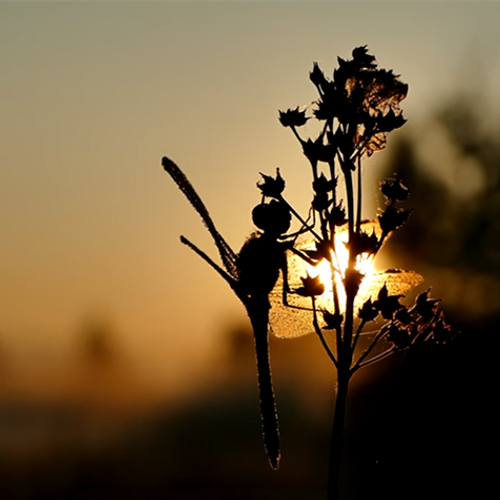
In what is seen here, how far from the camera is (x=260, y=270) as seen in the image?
17.6ft

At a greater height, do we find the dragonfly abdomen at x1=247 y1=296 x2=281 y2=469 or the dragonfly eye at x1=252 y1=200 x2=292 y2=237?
the dragonfly eye at x1=252 y1=200 x2=292 y2=237

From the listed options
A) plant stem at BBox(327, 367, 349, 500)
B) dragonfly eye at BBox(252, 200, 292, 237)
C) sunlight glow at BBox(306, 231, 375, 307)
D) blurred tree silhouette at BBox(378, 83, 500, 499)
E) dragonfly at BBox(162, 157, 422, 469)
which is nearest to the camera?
plant stem at BBox(327, 367, 349, 500)

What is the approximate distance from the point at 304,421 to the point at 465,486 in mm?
3907

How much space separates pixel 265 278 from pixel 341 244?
0.65 metres

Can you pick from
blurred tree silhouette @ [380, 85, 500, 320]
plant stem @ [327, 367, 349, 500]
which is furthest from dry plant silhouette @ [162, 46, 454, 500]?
blurred tree silhouette @ [380, 85, 500, 320]

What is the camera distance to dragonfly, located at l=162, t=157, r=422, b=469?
5164 mm

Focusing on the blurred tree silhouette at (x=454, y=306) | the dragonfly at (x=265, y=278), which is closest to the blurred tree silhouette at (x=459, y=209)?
the blurred tree silhouette at (x=454, y=306)

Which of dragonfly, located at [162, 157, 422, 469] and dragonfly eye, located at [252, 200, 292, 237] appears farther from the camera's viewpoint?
dragonfly, located at [162, 157, 422, 469]

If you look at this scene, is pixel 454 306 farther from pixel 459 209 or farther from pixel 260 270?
pixel 260 270

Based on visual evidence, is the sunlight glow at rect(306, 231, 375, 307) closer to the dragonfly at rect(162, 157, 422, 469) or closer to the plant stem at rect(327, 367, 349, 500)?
the dragonfly at rect(162, 157, 422, 469)

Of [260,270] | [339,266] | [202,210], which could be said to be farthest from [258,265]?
[339,266]

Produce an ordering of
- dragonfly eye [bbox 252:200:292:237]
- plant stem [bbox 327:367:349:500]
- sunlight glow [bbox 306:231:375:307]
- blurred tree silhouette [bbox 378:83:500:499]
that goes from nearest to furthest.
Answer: plant stem [bbox 327:367:349:500] → sunlight glow [bbox 306:231:375:307] → dragonfly eye [bbox 252:200:292:237] → blurred tree silhouette [bbox 378:83:500:499]

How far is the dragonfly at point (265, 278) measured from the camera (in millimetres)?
5164

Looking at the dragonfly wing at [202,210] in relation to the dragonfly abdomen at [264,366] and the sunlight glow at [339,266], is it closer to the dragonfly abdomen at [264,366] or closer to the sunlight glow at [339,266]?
the dragonfly abdomen at [264,366]
